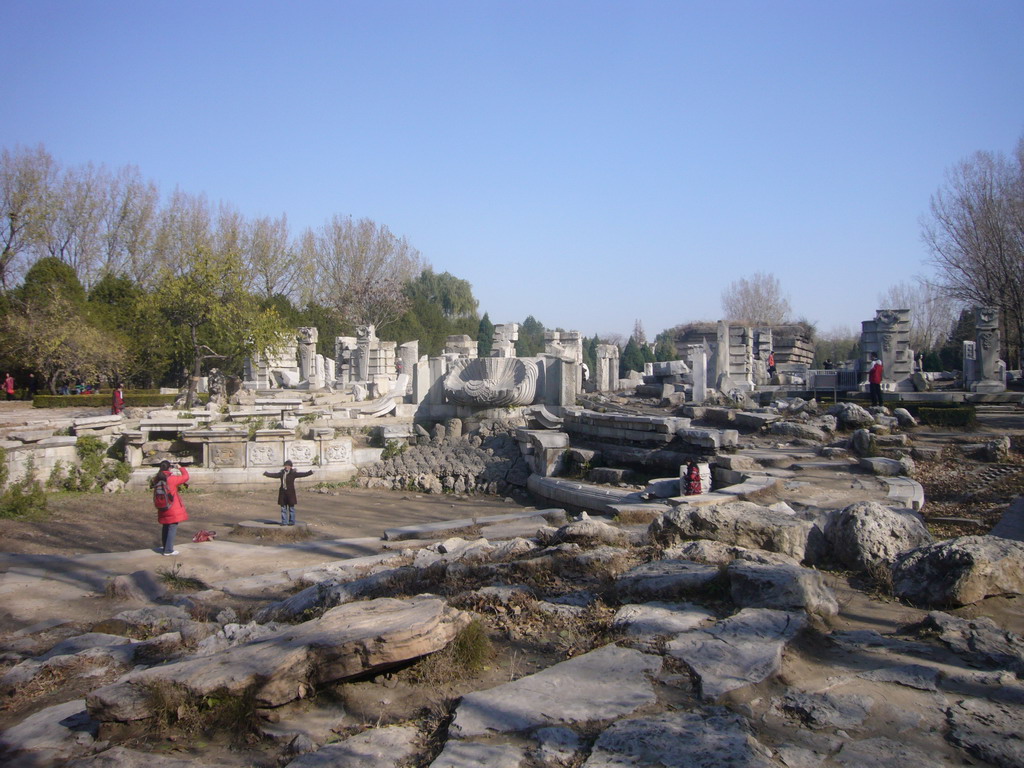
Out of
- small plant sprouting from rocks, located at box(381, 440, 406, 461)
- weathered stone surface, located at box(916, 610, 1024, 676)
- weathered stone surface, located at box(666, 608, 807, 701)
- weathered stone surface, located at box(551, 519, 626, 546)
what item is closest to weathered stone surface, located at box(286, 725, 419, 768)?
weathered stone surface, located at box(666, 608, 807, 701)

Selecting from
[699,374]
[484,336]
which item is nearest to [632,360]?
[484,336]

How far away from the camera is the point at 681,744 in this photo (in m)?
2.44

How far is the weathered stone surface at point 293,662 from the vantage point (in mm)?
2883

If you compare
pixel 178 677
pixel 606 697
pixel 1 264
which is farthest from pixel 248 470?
pixel 1 264

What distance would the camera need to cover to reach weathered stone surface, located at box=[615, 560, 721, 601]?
404 centimetres

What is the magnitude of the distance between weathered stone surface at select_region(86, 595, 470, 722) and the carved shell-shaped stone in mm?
12039

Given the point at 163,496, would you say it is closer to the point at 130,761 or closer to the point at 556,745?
the point at 130,761

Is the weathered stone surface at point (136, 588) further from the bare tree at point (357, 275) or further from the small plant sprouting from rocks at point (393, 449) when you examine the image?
the bare tree at point (357, 275)

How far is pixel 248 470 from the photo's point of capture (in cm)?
1323

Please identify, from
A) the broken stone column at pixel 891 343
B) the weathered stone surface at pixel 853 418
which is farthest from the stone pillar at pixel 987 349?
the weathered stone surface at pixel 853 418

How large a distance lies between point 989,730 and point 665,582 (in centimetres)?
176

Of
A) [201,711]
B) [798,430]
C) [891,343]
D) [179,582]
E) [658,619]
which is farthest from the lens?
[891,343]

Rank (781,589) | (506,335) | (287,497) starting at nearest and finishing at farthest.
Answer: (781,589) → (287,497) → (506,335)

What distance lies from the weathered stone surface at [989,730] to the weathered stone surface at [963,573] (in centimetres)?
127
